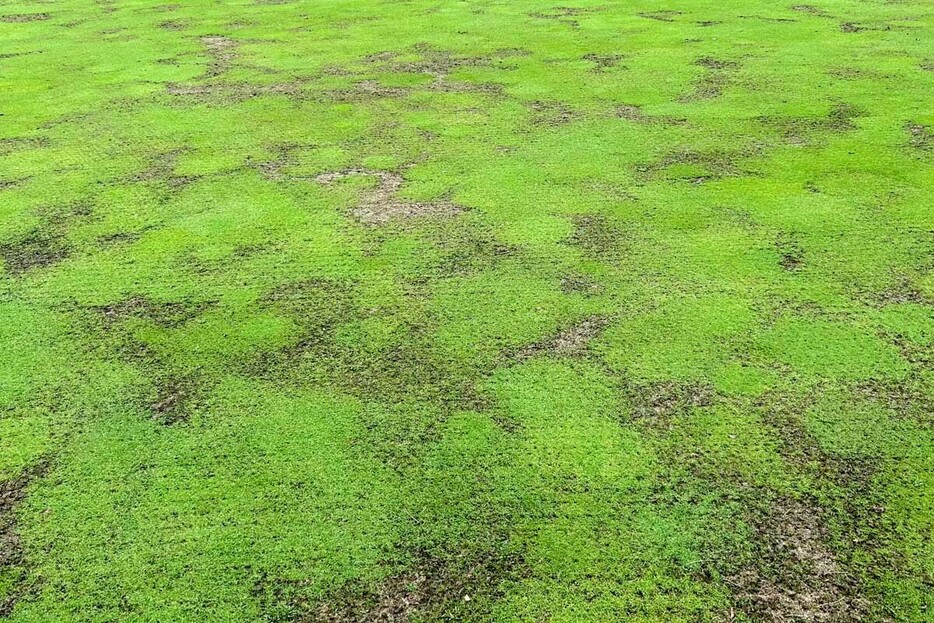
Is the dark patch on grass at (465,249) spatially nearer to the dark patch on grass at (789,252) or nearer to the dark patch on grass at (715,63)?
the dark patch on grass at (789,252)

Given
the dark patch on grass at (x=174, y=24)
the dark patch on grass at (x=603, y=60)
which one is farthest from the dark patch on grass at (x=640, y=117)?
the dark patch on grass at (x=174, y=24)

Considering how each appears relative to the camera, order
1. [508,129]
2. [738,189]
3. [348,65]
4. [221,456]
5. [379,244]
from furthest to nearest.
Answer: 1. [348,65]
2. [508,129]
3. [738,189]
4. [379,244]
5. [221,456]

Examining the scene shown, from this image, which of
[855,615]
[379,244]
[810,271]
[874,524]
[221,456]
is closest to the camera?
[855,615]

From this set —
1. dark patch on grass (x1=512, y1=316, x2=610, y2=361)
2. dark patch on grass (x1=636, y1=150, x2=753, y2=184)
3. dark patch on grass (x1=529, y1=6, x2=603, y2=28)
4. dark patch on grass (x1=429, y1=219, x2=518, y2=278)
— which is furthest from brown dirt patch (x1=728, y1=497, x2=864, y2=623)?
dark patch on grass (x1=529, y1=6, x2=603, y2=28)

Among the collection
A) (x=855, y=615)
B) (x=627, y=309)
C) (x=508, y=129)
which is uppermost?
(x=508, y=129)

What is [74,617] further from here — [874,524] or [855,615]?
[874,524]

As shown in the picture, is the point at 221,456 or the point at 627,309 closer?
the point at 221,456

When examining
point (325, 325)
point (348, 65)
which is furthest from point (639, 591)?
point (348, 65)
